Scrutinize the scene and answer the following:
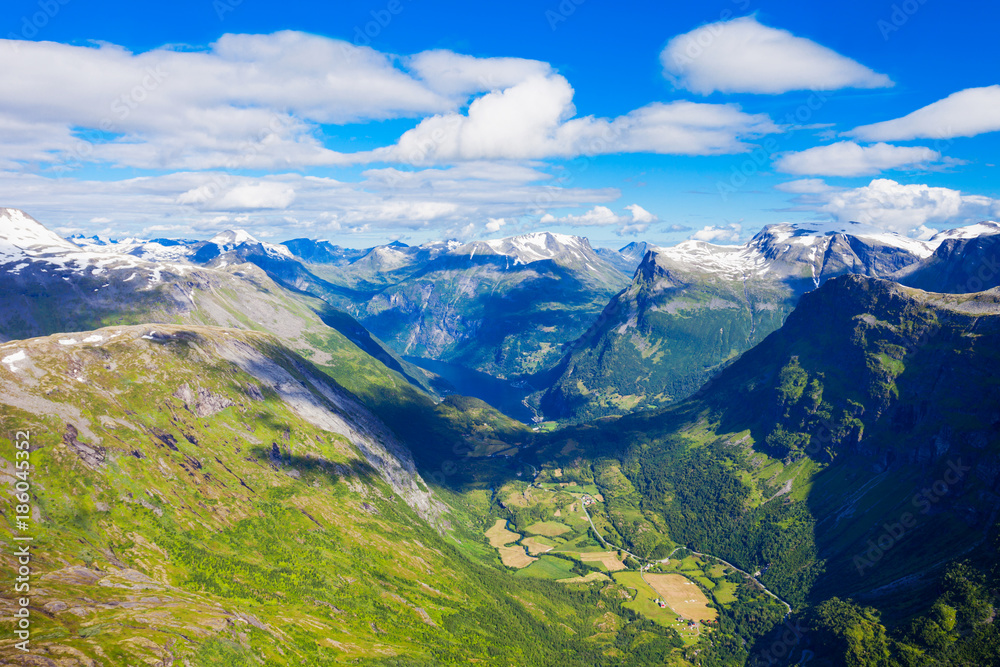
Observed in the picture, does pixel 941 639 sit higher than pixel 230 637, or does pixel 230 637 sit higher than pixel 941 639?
pixel 941 639

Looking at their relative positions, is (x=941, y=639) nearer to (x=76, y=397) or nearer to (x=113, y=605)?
(x=113, y=605)

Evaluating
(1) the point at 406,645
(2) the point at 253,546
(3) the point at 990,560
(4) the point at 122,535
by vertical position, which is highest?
(3) the point at 990,560

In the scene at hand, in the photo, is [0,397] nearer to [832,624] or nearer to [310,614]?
[310,614]

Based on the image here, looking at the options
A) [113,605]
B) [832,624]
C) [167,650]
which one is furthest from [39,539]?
[832,624]

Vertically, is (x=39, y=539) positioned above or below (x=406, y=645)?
above

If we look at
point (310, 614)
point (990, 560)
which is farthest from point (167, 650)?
point (990, 560)

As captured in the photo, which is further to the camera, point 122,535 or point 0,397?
point 0,397

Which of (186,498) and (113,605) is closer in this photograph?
(113,605)

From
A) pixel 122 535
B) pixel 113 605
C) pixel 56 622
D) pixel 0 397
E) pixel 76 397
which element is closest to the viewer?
pixel 56 622

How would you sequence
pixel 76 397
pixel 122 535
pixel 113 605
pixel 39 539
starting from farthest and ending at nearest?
1. pixel 76 397
2. pixel 122 535
3. pixel 39 539
4. pixel 113 605
